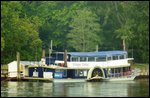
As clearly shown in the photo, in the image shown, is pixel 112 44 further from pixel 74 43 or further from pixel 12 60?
pixel 12 60

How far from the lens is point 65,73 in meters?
94.9

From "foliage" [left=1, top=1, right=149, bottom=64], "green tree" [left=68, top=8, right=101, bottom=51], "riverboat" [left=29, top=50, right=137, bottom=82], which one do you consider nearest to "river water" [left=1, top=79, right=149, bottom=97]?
"riverboat" [left=29, top=50, right=137, bottom=82]

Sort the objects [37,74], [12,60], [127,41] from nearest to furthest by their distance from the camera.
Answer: [37,74]
[12,60]
[127,41]

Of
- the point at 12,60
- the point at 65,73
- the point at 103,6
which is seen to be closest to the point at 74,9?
the point at 103,6

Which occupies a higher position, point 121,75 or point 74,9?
point 74,9

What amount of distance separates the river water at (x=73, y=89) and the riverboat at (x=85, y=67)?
4366 mm

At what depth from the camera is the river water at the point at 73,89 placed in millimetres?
70688

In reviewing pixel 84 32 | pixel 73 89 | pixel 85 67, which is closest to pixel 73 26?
pixel 84 32

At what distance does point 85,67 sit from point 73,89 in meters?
16.9

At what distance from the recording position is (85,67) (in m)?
95.6

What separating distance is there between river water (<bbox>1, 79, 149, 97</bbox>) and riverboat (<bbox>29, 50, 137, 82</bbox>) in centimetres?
437

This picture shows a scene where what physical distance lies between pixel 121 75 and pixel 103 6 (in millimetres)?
27126

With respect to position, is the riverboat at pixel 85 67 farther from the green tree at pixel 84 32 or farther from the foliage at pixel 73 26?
the green tree at pixel 84 32

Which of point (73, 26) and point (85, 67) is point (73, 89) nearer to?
point (85, 67)
